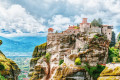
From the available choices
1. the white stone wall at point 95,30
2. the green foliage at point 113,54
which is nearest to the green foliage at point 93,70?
the green foliage at point 113,54

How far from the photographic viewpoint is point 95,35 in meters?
49.0

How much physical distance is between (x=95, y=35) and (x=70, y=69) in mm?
15214

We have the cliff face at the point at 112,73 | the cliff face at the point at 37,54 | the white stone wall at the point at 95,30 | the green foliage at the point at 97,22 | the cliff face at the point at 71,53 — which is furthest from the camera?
the cliff face at the point at 37,54

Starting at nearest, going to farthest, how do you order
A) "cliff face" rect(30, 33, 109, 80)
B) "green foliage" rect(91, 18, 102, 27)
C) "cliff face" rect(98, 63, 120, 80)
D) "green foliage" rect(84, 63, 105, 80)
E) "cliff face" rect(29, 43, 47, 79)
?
"cliff face" rect(98, 63, 120, 80) < "green foliage" rect(84, 63, 105, 80) < "cliff face" rect(30, 33, 109, 80) < "green foliage" rect(91, 18, 102, 27) < "cliff face" rect(29, 43, 47, 79)

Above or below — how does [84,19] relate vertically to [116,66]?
above

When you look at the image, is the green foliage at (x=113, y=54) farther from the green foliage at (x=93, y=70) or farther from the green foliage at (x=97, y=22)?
the green foliage at (x=97, y=22)

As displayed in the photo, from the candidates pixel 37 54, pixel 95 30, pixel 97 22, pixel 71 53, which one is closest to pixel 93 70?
pixel 71 53

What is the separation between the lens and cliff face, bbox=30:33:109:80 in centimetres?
4388

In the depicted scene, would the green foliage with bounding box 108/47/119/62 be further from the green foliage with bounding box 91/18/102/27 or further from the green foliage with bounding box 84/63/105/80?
the green foliage with bounding box 91/18/102/27

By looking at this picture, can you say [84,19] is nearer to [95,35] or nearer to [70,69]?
[95,35]

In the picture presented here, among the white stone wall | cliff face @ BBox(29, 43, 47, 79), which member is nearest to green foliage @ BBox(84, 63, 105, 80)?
the white stone wall

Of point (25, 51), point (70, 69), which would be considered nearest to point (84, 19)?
point (70, 69)

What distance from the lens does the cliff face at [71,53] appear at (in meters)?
43.9

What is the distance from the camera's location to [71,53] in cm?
4825
